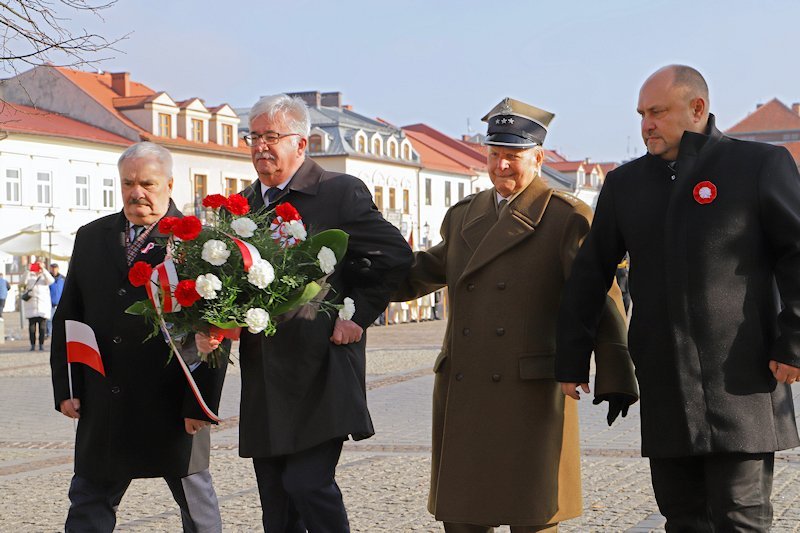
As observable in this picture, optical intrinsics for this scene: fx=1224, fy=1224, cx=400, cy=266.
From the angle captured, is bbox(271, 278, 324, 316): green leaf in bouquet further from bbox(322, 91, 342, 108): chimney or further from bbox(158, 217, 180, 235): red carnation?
bbox(322, 91, 342, 108): chimney

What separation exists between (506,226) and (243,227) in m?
1.20

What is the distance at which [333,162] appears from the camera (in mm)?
64375

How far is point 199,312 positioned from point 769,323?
207 centimetres

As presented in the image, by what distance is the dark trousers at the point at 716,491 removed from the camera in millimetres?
4277

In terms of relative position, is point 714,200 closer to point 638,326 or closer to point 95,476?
point 638,326

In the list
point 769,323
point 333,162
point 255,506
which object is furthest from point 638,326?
point 333,162

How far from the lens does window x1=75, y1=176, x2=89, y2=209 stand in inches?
1977

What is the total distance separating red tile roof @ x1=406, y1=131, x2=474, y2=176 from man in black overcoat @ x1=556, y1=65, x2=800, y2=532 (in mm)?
67202

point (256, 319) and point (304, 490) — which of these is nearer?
point (256, 319)

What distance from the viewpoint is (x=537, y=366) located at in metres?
5.01

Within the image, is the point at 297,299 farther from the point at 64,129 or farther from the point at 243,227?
the point at 64,129

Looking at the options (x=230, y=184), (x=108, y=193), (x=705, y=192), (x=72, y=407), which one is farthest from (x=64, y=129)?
(x=705, y=192)

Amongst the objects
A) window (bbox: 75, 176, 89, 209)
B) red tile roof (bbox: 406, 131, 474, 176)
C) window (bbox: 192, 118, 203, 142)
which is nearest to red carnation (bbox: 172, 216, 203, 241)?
window (bbox: 75, 176, 89, 209)

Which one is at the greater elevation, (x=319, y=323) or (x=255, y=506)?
(x=319, y=323)
